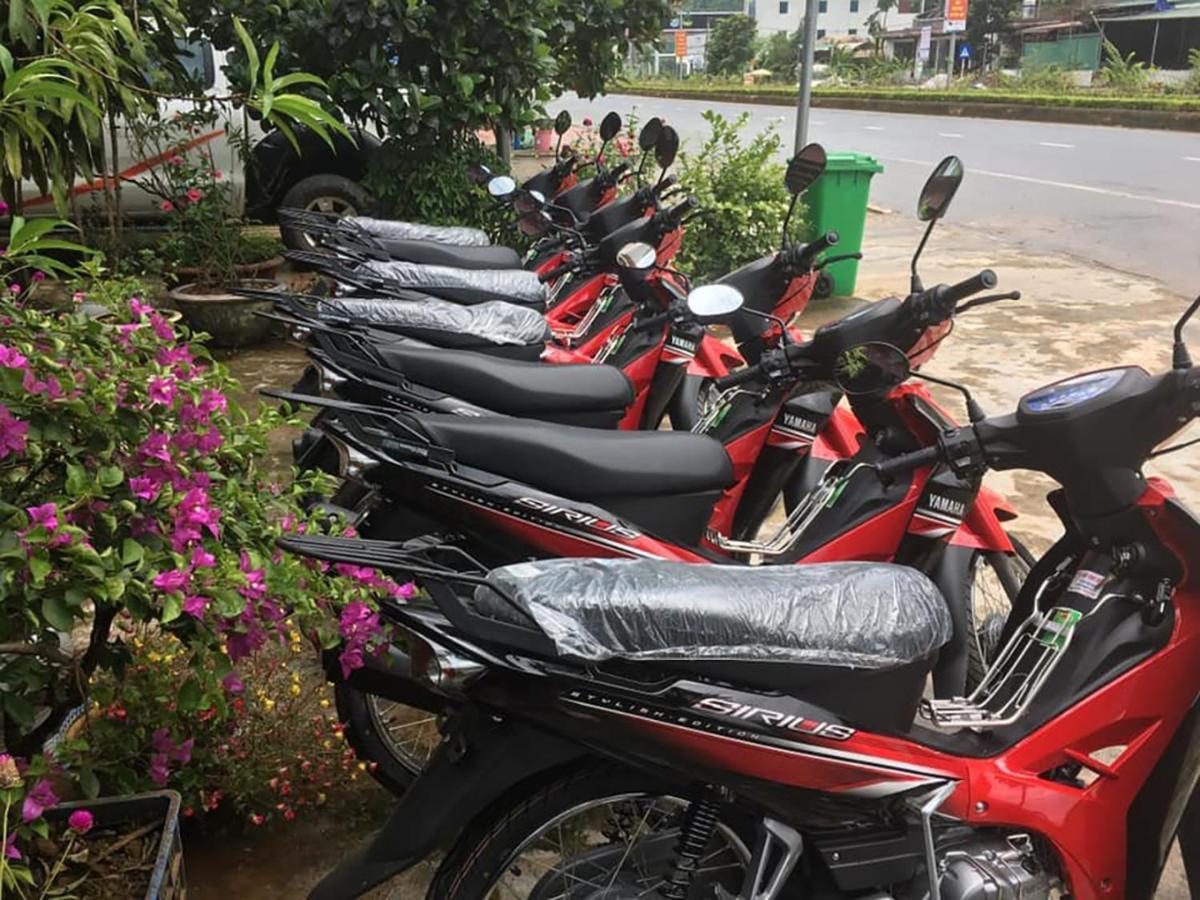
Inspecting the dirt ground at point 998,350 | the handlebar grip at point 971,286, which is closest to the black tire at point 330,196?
the dirt ground at point 998,350

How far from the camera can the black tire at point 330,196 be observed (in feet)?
22.3

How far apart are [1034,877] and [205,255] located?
5370 mm

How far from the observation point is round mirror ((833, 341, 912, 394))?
221 centimetres

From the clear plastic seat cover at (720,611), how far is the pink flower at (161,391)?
0.59 metres

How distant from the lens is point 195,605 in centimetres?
145

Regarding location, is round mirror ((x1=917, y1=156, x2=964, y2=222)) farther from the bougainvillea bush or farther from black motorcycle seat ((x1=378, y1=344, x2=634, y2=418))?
the bougainvillea bush

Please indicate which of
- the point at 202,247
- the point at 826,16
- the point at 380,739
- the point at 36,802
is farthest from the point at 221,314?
the point at 826,16

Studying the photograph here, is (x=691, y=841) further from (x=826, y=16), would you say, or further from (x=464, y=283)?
(x=826, y=16)

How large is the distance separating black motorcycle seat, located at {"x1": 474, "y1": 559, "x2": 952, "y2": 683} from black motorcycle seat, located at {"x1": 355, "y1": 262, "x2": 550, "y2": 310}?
2375 mm

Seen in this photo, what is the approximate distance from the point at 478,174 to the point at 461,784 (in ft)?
16.1

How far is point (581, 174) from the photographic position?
6215 millimetres

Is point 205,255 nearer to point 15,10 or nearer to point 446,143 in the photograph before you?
point 446,143

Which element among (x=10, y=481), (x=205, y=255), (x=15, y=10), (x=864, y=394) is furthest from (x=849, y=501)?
(x=205, y=255)

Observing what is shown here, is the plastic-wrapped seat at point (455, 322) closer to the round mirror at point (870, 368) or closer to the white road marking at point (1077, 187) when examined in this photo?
the round mirror at point (870, 368)
